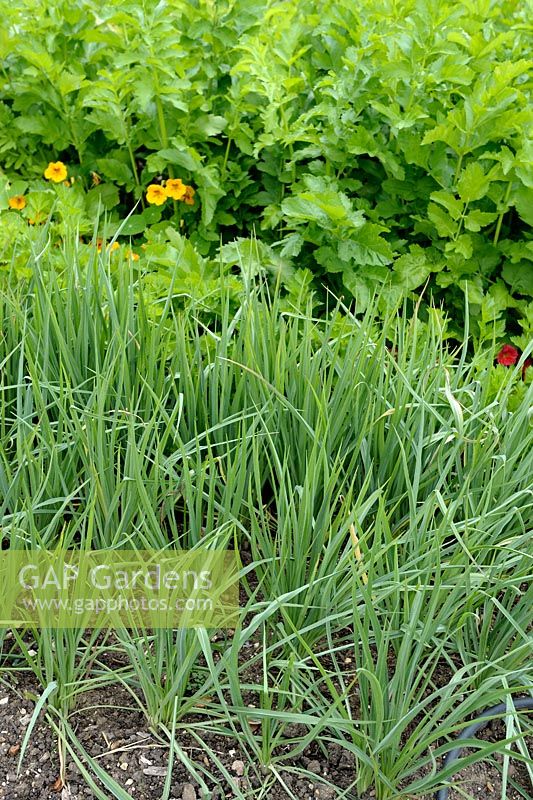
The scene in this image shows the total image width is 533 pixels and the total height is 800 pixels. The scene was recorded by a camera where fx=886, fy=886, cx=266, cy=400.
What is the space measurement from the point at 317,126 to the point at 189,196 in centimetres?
51

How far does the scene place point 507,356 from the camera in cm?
276

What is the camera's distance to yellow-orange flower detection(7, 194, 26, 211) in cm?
288

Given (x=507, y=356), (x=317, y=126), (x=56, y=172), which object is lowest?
(x=507, y=356)

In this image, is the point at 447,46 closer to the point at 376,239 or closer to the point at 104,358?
the point at 376,239

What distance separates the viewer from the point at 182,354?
2066 mm

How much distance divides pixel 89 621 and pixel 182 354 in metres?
0.66

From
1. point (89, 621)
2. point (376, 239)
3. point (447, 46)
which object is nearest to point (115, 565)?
point (89, 621)

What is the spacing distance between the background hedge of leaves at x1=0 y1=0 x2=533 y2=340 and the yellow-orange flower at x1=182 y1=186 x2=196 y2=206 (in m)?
0.05

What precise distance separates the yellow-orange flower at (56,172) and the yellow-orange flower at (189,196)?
41cm

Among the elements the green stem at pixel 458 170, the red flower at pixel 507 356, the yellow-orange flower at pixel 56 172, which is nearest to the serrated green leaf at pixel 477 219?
the green stem at pixel 458 170

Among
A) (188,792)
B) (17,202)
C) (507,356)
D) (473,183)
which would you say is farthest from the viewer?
(17,202)

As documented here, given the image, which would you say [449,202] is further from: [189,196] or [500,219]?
[189,196]

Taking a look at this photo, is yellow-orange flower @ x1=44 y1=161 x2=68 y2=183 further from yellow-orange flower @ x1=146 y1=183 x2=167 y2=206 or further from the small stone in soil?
the small stone in soil

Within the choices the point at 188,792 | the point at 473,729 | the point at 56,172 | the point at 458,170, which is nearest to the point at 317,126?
the point at 458,170
